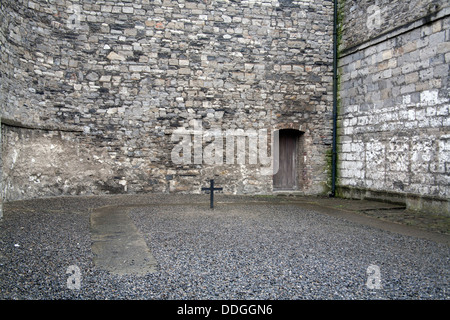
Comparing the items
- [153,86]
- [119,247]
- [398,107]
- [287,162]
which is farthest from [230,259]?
[287,162]

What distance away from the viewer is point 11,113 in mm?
7500

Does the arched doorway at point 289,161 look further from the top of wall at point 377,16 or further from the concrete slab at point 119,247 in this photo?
the concrete slab at point 119,247

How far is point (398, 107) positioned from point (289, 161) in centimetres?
337

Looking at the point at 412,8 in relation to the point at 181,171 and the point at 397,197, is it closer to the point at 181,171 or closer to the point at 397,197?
the point at 397,197

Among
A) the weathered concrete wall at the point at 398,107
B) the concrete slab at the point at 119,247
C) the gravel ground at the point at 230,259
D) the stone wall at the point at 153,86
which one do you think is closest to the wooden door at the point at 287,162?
the stone wall at the point at 153,86

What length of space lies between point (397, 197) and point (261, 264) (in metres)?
5.59

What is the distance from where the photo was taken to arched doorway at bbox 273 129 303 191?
33.5 feet

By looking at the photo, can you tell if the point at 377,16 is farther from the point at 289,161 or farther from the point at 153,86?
the point at 153,86

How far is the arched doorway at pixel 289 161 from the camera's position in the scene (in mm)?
10211

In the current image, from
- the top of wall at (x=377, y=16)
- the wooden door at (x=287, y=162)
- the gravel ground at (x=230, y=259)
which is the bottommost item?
the gravel ground at (x=230, y=259)

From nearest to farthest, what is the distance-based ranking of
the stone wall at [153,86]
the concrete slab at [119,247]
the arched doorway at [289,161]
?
1. the concrete slab at [119,247]
2. the stone wall at [153,86]
3. the arched doorway at [289,161]

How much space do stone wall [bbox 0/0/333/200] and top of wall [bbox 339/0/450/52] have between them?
0.60 m

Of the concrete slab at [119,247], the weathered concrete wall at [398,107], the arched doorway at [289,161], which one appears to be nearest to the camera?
the concrete slab at [119,247]

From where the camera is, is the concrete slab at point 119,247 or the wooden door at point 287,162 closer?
the concrete slab at point 119,247
